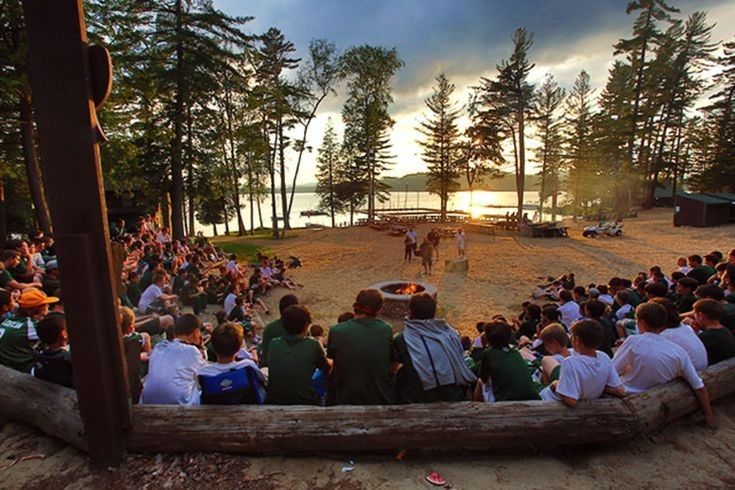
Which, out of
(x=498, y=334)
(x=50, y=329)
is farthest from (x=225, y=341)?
(x=498, y=334)

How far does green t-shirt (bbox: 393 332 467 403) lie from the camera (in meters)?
3.32

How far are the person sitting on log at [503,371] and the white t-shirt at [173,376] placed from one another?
272 cm

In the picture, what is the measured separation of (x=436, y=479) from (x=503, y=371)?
1120mm

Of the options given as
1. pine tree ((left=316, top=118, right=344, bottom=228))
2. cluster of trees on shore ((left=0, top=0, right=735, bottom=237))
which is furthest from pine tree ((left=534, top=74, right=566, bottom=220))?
pine tree ((left=316, top=118, right=344, bottom=228))

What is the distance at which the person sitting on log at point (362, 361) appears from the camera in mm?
3322

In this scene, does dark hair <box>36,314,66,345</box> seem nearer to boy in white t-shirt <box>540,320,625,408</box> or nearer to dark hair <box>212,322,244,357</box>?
dark hair <box>212,322,244,357</box>

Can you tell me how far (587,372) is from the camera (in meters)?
3.18

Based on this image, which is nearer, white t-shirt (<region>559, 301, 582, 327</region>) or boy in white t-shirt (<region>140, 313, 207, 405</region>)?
boy in white t-shirt (<region>140, 313, 207, 405</region>)

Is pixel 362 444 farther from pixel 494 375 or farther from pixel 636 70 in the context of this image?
pixel 636 70

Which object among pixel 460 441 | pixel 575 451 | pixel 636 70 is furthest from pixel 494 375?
pixel 636 70

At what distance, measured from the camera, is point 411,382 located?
3.39 metres

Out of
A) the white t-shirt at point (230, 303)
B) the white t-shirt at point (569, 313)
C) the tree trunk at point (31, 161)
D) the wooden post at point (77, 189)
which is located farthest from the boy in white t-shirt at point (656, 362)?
the tree trunk at point (31, 161)

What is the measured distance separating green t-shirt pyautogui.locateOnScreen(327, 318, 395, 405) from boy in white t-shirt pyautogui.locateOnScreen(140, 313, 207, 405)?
1338mm

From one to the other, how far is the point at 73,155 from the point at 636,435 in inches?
199
